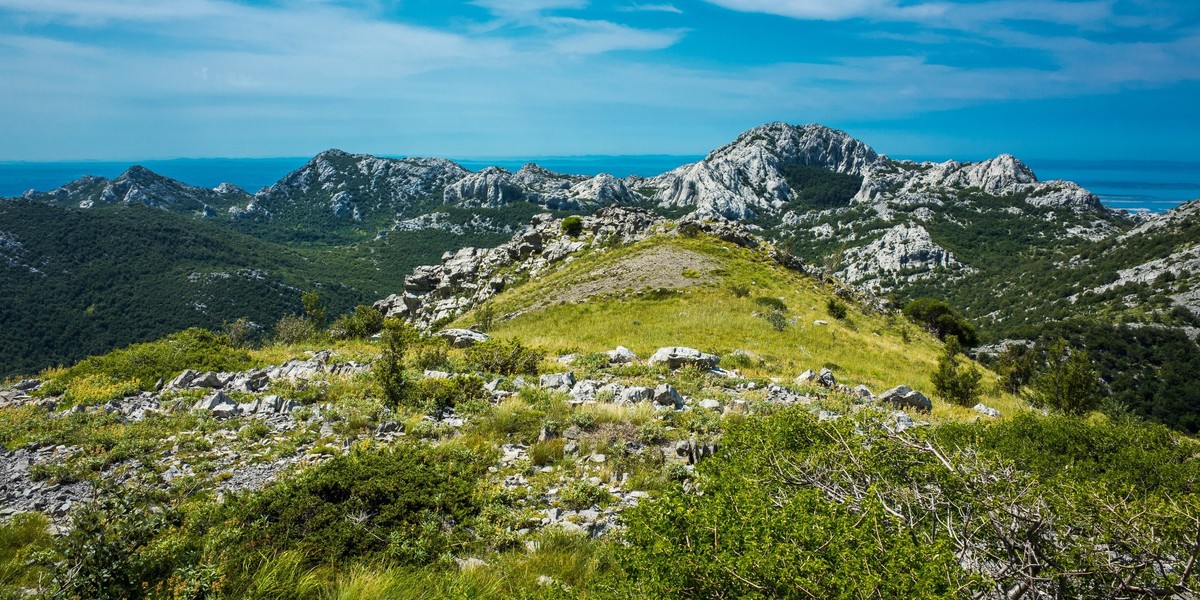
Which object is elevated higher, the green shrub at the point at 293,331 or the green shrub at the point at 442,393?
the green shrub at the point at 442,393

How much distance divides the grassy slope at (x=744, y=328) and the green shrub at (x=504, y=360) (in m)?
3.14

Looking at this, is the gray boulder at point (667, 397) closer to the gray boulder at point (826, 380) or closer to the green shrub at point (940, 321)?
the gray boulder at point (826, 380)

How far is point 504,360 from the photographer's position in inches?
672

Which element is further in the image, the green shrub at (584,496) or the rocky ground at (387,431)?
the rocky ground at (387,431)

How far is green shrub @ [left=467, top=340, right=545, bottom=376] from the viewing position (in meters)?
16.8

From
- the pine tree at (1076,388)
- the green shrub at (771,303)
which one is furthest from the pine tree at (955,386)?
the green shrub at (771,303)

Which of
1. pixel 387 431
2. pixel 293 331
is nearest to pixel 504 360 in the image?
pixel 387 431

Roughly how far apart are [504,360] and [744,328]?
46.3 feet

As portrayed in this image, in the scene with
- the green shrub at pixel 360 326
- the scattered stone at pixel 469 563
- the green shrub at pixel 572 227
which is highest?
the green shrub at pixel 572 227

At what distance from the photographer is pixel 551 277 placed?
45125mm

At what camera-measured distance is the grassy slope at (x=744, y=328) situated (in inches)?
847

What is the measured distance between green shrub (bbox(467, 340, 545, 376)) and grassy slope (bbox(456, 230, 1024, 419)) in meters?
3.14

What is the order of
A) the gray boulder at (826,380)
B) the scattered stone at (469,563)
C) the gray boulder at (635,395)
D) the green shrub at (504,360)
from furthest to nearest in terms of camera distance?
the green shrub at (504,360), the gray boulder at (826,380), the gray boulder at (635,395), the scattered stone at (469,563)

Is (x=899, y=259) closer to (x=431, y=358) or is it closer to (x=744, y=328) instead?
(x=744, y=328)
